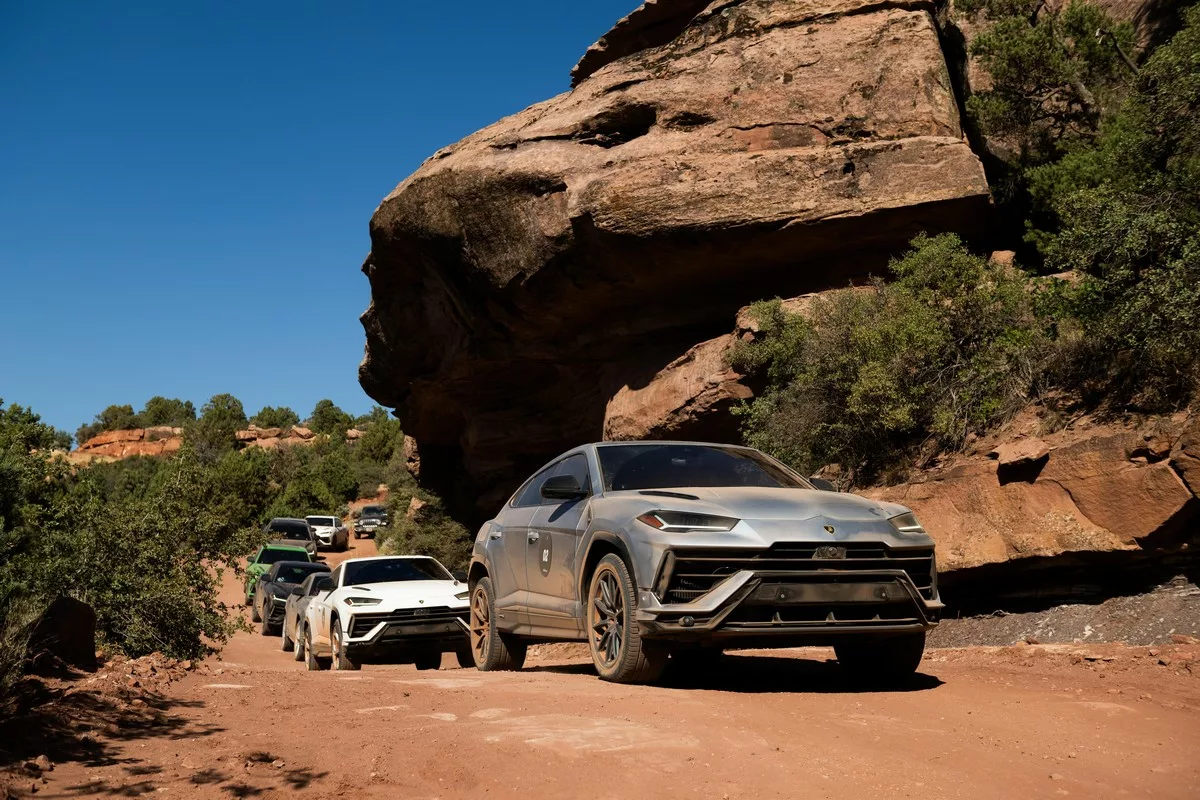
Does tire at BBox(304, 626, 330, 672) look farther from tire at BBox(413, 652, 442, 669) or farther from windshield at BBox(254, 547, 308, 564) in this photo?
windshield at BBox(254, 547, 308, 564)

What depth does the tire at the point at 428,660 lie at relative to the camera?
12570mm

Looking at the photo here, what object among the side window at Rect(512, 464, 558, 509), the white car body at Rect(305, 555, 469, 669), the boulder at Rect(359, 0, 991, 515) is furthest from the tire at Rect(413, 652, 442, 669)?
the boulder at Rect(359, 0, 991, 515)

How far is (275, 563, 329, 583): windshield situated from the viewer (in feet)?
75.0

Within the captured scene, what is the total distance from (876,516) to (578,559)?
2.00 metres

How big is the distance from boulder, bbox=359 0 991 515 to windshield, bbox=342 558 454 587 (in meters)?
7.99

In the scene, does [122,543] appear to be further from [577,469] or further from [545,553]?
[577,469]

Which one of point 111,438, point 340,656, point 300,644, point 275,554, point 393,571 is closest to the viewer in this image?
point 340,656

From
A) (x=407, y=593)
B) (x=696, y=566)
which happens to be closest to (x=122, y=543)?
(x=407, y=593)

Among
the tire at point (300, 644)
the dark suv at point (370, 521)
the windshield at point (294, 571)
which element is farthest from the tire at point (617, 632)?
the dark suv at point (370, 521)

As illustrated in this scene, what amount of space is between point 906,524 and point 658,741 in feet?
9.29

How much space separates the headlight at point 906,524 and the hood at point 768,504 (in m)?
0.04

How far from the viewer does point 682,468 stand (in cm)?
749

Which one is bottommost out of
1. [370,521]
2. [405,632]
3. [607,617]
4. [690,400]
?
[405,632]

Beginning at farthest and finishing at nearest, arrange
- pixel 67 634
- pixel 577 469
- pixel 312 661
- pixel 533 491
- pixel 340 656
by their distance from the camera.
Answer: pixel 312 661 → pixel 340 656 → pixel 533 491 → pixel 577 469 → pixel 67 634
